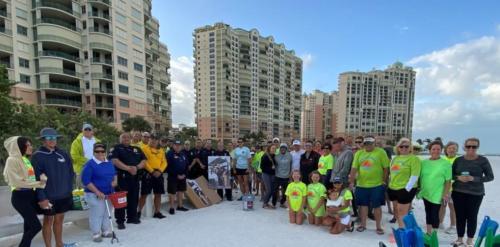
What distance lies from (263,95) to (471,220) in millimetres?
73651

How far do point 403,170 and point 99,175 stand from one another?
485 centimetres

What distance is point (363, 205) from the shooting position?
4523 mm

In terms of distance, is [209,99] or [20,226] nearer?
[20,226]

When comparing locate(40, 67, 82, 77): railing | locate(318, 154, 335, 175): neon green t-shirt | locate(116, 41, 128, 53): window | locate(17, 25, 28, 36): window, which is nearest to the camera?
locate(318, 154, 335, 175): neon green t-shirt

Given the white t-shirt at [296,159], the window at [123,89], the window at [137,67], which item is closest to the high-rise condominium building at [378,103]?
the window at [137,67]

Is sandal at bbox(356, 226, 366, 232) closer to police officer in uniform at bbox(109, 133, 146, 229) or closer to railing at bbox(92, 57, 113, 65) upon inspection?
police officer in uniform at bbox(109, 133, 146, 229)

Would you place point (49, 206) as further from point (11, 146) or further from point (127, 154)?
point (127, 154)

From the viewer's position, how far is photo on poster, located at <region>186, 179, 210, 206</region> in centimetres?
637

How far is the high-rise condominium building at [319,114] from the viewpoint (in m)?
103

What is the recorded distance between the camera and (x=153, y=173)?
520 centimetres

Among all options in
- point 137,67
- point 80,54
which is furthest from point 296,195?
point 137,67

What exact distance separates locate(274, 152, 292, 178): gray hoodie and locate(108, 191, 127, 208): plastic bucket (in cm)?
336

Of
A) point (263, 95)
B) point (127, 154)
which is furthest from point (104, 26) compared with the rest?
point (263, 95)

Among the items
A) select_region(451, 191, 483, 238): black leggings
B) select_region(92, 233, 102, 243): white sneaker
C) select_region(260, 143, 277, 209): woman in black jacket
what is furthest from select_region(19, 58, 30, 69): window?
select_region(451, 191, 483, 238): black leggings
